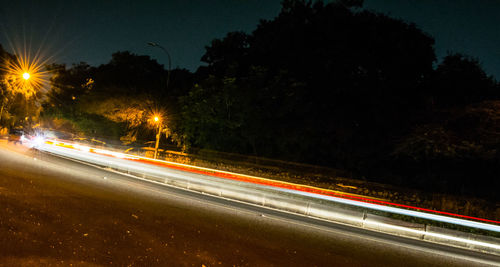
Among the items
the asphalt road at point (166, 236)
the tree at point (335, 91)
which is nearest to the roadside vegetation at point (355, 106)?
the tree at point (335, 91)

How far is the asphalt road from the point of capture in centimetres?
507

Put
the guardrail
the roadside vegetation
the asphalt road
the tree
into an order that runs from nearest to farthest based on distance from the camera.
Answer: the asphalt road → the guardrail → the roadside vegetation → the tree

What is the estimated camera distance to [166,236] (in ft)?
20.6

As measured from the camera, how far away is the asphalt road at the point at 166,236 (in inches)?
200

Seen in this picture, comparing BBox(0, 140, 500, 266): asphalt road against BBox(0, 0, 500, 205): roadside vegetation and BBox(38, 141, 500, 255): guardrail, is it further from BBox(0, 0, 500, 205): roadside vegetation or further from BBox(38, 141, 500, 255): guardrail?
BBox(0, 0, 500, 205): roadside vegetation

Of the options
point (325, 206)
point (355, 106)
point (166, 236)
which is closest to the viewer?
point (166, 236)

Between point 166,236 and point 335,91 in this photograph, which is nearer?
point 166,236

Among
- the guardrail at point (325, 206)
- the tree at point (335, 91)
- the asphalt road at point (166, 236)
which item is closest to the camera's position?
the asphalt road at point (166, 236)

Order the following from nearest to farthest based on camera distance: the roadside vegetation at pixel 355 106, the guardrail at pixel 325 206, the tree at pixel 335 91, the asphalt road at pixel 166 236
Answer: the asphalt road at pixel 166 236 → the guardrail at pixel 325 206 → the roadside vegetation at pixel 355 106 → the tree at pixel 335 91

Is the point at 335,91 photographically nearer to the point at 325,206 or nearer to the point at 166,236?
the point at 325,206

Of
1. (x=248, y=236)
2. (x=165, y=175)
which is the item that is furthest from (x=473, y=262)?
(x=165, y=175)

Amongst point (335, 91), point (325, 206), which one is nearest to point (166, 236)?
point (325, 206)

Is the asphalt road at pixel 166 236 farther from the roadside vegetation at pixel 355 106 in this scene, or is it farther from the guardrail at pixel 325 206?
the roadside vegetation at pixel 355 106

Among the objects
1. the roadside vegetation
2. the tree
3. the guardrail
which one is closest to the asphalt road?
the guardrail
